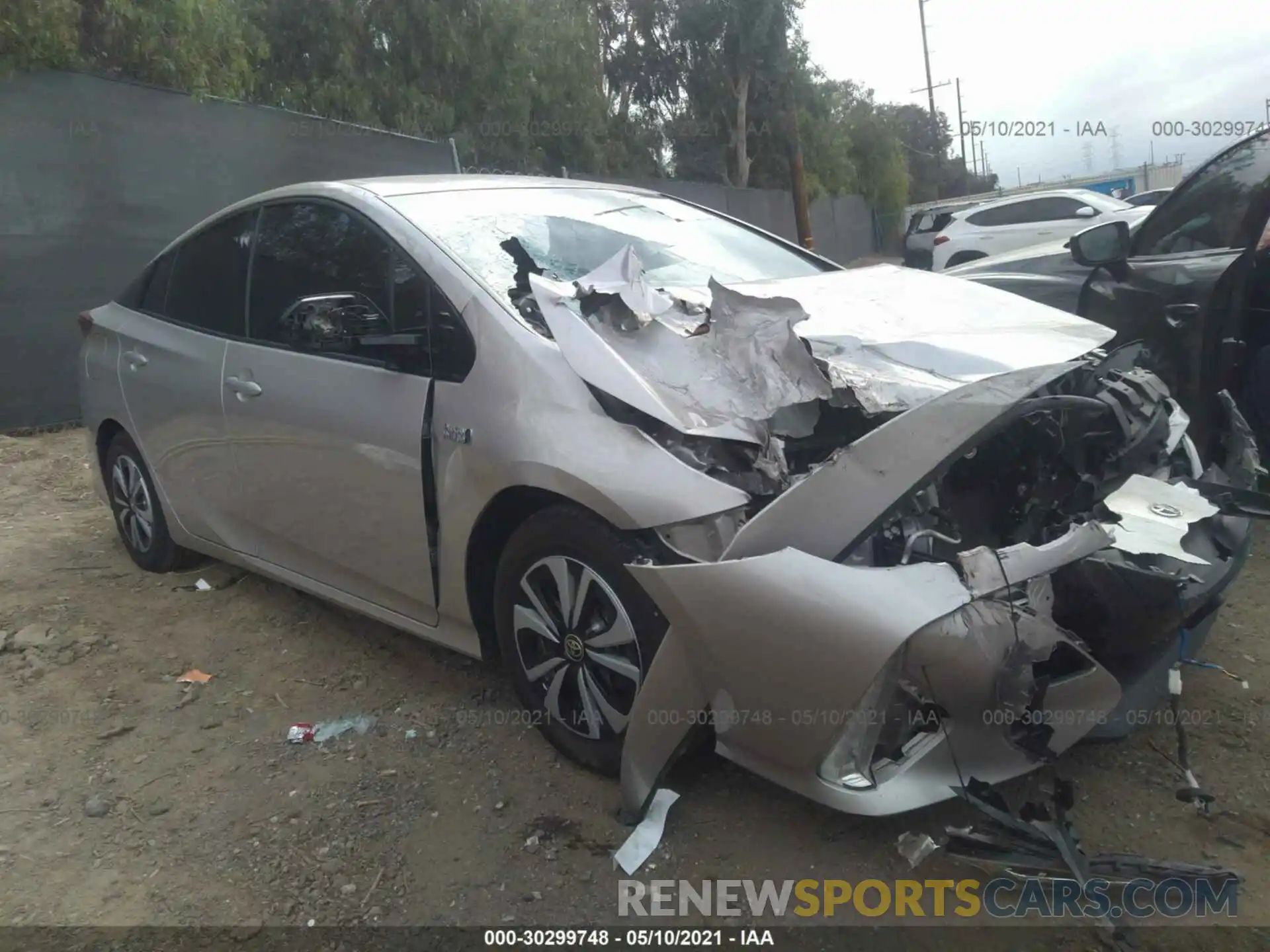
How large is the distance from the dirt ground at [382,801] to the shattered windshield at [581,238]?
1417 mm

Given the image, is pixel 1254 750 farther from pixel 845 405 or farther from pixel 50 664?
pixel 50 664

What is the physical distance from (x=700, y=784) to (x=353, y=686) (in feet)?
4.73

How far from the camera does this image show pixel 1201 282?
4094mm

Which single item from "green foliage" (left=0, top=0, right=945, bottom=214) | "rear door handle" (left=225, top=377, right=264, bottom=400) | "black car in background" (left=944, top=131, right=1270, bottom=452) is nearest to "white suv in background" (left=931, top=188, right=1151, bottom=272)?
"green foliage" (left=0, top=0, right=945, bottom=214)

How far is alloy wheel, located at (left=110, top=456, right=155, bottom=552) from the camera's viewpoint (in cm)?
472

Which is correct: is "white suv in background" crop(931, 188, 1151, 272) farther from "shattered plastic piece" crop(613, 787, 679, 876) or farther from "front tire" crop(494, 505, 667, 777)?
"shattered plastic piece" crop(613, 787, 679, 876)

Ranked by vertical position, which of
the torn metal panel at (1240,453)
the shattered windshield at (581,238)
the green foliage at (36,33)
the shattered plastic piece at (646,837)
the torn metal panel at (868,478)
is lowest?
the shattered plastic piece at (646,837)

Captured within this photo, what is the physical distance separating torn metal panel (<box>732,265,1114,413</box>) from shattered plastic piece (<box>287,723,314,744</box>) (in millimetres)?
1992

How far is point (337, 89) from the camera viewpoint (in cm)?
1229

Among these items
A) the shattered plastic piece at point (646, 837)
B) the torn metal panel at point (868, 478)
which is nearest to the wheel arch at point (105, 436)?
the shattered plastic piece at point (646, 837)

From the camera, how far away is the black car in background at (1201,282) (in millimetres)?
4008

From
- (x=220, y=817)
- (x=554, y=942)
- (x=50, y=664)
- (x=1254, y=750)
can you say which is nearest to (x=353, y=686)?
(x=220, y=817)

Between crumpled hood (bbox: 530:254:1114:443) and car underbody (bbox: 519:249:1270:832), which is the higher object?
crumpled hood (bbox: 530:254:1114:443)

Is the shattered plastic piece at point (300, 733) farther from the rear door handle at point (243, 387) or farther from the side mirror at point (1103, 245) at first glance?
the side mirror at point (1103, 245)
